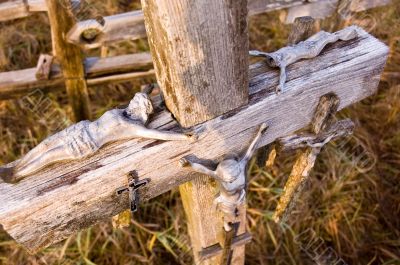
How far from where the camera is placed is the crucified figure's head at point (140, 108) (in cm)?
101

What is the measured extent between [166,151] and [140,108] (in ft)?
0.41

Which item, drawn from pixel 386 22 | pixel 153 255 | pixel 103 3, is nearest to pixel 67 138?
pixel 153 255

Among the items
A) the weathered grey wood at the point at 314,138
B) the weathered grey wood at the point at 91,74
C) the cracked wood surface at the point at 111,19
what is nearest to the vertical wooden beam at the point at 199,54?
the weathered grey wood at the point at 314,138

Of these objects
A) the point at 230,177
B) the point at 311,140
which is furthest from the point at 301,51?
the point at 230,177

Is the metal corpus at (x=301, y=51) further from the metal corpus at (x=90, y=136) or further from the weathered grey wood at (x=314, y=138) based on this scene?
the metal corpus at (x=90, y=136)

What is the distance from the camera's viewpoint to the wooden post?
2076 millimetres

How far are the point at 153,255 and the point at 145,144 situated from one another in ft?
4.68

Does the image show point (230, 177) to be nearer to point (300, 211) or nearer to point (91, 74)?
point (300, 211)

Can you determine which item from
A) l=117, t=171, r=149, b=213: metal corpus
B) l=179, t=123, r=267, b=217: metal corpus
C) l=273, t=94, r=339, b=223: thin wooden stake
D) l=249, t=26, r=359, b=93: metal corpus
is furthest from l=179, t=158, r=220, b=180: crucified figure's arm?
l=273, t=94, r=339, b=223: thin wooden stake

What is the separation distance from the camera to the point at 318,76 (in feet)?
3.83

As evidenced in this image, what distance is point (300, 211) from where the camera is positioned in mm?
2412

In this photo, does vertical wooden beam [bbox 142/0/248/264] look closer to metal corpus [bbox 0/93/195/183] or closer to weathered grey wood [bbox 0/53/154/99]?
metal corpus [bbox 0/93/195/183]

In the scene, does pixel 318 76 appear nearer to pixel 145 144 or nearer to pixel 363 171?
pixel 145 144

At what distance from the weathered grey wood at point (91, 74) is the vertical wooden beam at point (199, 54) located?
4.82 ft
